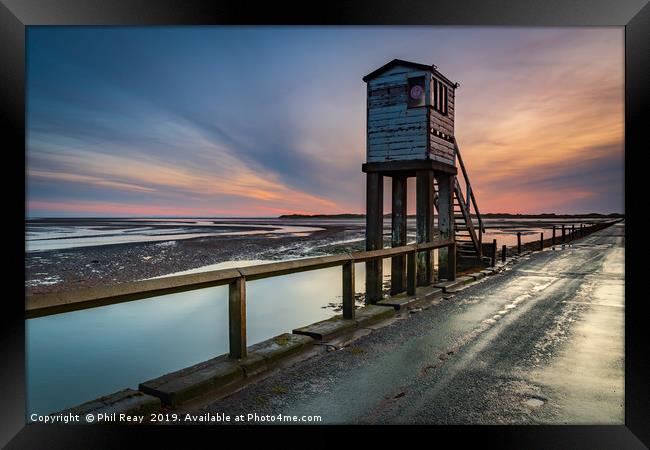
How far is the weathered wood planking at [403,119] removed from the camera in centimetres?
1010

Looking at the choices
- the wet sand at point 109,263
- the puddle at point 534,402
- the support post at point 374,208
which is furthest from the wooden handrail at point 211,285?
the wet sand at point 109,263

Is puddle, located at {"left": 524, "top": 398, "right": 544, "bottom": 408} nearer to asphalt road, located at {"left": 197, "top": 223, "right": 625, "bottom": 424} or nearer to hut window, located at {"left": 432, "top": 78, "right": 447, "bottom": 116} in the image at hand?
asphalt road, located at {"left": 197, "top": 223, "right": 625, "bottom": 424}

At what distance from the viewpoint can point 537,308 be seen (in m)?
6.90

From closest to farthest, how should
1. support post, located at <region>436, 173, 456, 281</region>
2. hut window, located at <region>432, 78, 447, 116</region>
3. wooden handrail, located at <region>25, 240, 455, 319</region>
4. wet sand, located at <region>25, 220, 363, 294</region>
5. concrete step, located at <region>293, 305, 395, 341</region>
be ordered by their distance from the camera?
1. wooden handrail, located at <region>25, 240, 455, 319</region>
2. concrete step, located at <region>293, 305, 395, 341</region>
3. hut window, located at <region>432, 78, 447, 116</region>
4. support post, located at <region>436, 173, 456, 281</region>
5. wet sand, located at <region>25, 220, 363, 294</region>

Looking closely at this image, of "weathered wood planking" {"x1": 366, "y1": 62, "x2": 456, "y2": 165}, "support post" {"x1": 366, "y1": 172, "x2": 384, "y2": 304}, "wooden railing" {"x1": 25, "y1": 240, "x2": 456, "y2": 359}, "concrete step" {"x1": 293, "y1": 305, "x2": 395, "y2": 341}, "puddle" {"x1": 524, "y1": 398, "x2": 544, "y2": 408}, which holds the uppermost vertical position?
"weathered wood planking" {"x1": 366, "y1": 62, "x2": 456, "y2": 165}

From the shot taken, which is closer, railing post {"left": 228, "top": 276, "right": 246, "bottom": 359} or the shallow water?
railing post {"left": 228, "top": 276, "right": 246, "bottom": 359}

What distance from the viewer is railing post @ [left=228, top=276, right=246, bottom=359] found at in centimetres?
394

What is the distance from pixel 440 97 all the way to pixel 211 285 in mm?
9101

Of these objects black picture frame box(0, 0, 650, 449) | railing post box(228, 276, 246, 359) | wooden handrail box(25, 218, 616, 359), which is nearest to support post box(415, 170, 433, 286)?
wooden handrail box(25, 218, 616, 359)

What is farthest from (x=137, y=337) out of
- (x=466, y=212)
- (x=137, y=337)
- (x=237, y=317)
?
(x=466, y=212)

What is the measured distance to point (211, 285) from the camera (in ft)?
12.3

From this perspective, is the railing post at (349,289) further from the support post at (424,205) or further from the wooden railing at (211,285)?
the support post at (424,205)

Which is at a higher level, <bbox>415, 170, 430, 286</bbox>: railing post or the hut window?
the hut window

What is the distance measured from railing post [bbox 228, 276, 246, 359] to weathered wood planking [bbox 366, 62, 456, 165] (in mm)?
7323
